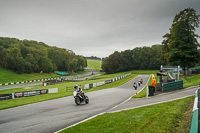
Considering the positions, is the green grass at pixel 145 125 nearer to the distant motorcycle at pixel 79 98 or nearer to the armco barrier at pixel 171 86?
the distant motorcycle at pixel 79 98

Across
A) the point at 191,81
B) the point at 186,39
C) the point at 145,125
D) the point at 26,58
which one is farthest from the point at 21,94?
the point at 26,58

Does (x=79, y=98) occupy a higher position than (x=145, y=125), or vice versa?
(x=145, y=125)

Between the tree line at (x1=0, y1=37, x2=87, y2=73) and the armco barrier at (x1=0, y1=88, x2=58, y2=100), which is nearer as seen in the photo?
the armco barrier at (x1=0, y1=88, x2=58, y2=100)

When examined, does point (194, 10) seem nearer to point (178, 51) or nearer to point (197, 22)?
point (197, 22)

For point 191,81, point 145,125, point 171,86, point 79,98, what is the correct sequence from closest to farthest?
point 145,125 < point 79,98 < point 171,86 < point 191,81

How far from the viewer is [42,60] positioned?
81562mm

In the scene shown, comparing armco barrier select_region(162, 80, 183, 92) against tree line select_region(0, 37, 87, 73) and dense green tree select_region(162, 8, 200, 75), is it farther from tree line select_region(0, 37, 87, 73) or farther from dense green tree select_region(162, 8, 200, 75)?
tree line select_region(0, 37, 87, 73)

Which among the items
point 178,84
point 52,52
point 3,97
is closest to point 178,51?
point 178,84

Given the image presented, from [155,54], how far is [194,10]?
201ft

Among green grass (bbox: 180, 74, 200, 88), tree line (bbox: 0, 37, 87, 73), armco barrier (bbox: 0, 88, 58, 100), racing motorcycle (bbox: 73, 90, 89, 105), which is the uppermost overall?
tree line (bbox: 0, 37, 87, 73)

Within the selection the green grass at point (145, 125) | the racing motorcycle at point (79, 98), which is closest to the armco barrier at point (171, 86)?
the green grass at point (145, 125)

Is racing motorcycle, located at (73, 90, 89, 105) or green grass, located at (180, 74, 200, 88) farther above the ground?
green grass, located at (180, 74, 200, 88)

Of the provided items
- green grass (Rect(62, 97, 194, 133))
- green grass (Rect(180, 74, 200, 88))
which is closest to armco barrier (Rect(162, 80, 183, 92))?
green grass (Rect(180, 74, 200, 88))

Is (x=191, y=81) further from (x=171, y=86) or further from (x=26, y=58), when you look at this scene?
(x=26, y=58)
